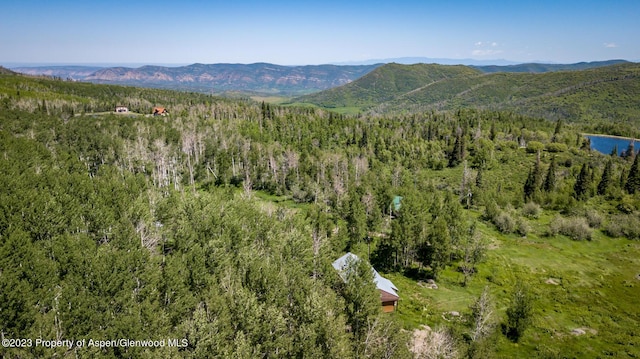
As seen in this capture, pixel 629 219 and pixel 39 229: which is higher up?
pixel 39 229

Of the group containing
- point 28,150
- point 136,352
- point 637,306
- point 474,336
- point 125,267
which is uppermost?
point 28,150

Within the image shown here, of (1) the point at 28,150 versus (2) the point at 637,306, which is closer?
(2) the point at 637,306

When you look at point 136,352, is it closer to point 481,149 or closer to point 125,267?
point 125,267

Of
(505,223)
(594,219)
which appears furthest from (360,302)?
(594,219)

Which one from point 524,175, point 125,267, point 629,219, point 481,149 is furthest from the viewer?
point 481,149

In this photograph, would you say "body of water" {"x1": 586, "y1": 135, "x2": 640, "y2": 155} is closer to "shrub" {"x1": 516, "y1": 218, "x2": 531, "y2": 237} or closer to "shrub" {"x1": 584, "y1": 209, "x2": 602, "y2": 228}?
"shrub" {"x1": 584, "y1": 209, "x2": 602, "y2": 228}

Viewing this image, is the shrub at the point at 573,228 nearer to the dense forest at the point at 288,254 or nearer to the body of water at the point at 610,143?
the dense forest at the point at 288,254

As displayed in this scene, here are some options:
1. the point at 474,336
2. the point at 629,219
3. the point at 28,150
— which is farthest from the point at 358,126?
the point at 474,336

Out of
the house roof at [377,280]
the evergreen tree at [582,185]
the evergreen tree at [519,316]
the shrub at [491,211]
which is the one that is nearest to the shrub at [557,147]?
the evergreen tree at [582,185]

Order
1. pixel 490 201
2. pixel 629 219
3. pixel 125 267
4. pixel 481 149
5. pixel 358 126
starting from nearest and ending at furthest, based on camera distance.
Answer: pixel 125 267 < pixel 629 219 < pixel 490 201 < pixel 481 149 < pixel 358 126
